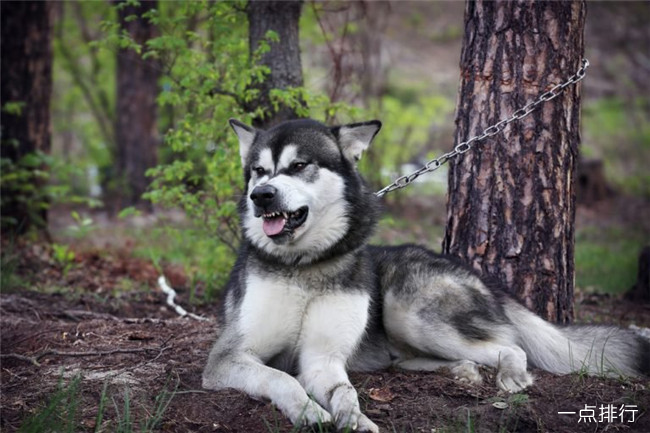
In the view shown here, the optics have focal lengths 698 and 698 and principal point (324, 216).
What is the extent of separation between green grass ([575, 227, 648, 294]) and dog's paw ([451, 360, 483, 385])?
4.10 meters

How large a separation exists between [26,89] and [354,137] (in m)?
6.38

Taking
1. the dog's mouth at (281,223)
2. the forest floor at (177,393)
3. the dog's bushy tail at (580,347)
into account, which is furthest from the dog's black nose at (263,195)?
the dog's bushy tail at (580,347)

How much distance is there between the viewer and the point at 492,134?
4809 millimetres

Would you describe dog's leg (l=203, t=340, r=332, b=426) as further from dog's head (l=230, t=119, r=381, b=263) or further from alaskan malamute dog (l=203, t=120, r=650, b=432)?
dog's head (l=230, t=119, r=381, b=263)

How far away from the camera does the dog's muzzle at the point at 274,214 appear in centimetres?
387

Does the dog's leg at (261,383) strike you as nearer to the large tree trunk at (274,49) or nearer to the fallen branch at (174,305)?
the fallen branch at (174,305)

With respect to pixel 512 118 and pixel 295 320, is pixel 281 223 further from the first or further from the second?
pixel 512 118

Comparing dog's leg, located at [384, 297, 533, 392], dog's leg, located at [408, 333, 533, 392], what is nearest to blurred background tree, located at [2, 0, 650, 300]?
dog's leg, located at [384, 297, 533, 392]

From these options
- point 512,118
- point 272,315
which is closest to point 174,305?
point 272,315

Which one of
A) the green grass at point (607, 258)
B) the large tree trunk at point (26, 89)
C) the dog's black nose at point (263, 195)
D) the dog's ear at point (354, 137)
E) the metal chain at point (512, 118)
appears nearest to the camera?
the dog's black nose at point (263, 195)

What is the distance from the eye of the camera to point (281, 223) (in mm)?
4008

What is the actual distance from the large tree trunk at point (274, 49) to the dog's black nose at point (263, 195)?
239 cm

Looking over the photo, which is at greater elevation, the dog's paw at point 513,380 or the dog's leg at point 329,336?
the dog's leg at point 329,336

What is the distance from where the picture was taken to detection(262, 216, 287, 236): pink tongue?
157 inches
